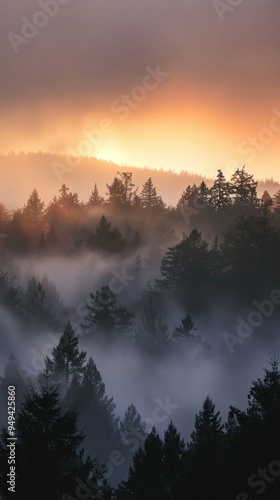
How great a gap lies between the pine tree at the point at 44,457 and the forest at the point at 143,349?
4 cm

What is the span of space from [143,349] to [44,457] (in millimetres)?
56584

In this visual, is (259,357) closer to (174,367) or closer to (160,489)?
(174,367)

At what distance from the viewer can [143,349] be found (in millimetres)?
72375

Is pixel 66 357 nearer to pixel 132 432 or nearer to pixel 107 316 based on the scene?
pixel 132 432

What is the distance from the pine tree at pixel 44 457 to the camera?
52.7ft

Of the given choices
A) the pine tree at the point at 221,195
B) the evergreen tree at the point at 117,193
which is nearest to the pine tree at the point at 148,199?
the evergreen tree at the point at 117,193

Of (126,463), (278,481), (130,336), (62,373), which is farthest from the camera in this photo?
(130,336)

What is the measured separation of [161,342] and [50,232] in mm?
45423

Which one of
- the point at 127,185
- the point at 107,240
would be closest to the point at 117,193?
the point at 127,185

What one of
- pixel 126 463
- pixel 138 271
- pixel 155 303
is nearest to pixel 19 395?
pixel 126 463

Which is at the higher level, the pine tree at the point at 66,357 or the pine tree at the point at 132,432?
the pine tree at the point at 66,357

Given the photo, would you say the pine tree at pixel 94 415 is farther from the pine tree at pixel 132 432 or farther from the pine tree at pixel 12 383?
the pine tree at pixel 12 383

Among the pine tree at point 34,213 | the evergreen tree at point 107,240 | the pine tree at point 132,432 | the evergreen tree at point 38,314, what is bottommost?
the pine tree at point 132,432

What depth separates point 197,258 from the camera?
75.2m
